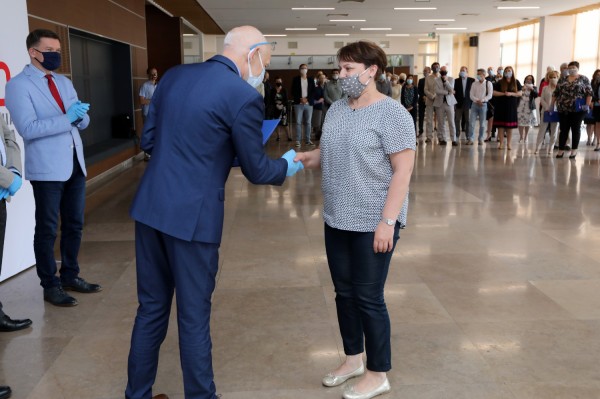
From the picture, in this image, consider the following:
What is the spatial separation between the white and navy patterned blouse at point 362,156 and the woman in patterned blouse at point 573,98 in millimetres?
9051

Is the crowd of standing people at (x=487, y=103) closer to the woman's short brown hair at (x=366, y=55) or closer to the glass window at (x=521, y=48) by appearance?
the woman's short brown hair at (x=366, y=55)

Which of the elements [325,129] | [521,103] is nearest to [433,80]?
[521,103]

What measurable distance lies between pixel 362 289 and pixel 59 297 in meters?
2.20

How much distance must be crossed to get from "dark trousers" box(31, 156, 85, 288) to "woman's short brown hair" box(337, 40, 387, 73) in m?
2.11

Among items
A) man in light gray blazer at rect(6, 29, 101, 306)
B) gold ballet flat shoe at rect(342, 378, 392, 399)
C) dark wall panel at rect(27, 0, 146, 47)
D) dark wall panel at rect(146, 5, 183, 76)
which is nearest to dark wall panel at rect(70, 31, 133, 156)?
dark wall panel at rect(27, 0, 146, 47)

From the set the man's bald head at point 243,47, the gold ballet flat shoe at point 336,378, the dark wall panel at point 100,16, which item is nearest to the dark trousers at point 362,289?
the gold ballet flat shoe at point 336,378

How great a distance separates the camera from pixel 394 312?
12.3 ft

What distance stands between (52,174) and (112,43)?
7911 millimetres

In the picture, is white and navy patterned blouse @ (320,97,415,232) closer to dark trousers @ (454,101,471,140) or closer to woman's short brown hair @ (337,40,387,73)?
woman's short brown hair @ (337,40,387,73)

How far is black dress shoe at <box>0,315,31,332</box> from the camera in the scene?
11.4 feet

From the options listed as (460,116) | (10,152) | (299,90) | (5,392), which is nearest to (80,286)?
(10,152)

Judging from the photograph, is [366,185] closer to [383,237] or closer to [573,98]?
[383,237]

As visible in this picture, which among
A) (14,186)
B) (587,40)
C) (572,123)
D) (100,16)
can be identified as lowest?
(572,123)

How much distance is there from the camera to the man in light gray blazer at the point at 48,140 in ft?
12.0
